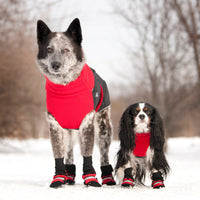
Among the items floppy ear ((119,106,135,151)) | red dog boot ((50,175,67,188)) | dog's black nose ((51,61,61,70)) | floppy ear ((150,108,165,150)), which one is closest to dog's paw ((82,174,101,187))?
red dog boot ((50,175,67,188))

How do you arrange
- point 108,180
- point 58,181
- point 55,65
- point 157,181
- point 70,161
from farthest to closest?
1. point 70,161
2. point 108,180
3. point 157,181
4. point 58,181
5. point 55,65

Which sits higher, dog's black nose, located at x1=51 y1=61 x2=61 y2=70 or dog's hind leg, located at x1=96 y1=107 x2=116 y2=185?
dog's black nose, located at x1=51 y1=61 x2=61 y2=70

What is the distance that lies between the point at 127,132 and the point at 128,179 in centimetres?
60

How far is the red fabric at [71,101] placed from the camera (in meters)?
4.11

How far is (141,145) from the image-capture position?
4.30m

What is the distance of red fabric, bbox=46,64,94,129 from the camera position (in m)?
4.11

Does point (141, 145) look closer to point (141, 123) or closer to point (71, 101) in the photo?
point (141, 123)

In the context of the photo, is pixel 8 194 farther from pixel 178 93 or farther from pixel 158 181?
pixel 178 93

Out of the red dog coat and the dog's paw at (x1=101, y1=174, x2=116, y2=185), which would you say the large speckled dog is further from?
the dog's paw at (x1=101, y1=174, x2=116, y2=185)

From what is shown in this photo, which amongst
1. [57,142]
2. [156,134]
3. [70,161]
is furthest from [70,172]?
[156,134]

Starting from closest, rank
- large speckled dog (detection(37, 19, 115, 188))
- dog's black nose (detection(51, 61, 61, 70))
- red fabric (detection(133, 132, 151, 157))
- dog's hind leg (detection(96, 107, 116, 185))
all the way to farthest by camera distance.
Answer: dog's black nose (detection(51, 61, 61, 70)), large speckled dog (detection(37, 19, 115, 188)), red fabric (detection(133, 132, 151, 157)), dog's hind leg (detection(96, 107, 116, 185))

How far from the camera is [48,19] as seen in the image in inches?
376

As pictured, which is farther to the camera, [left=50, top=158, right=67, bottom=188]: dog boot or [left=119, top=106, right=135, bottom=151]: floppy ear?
[left=119, top=106, right=135, bottom=151]: floppy ear

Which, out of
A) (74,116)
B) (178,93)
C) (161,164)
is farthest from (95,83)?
(178,93)
